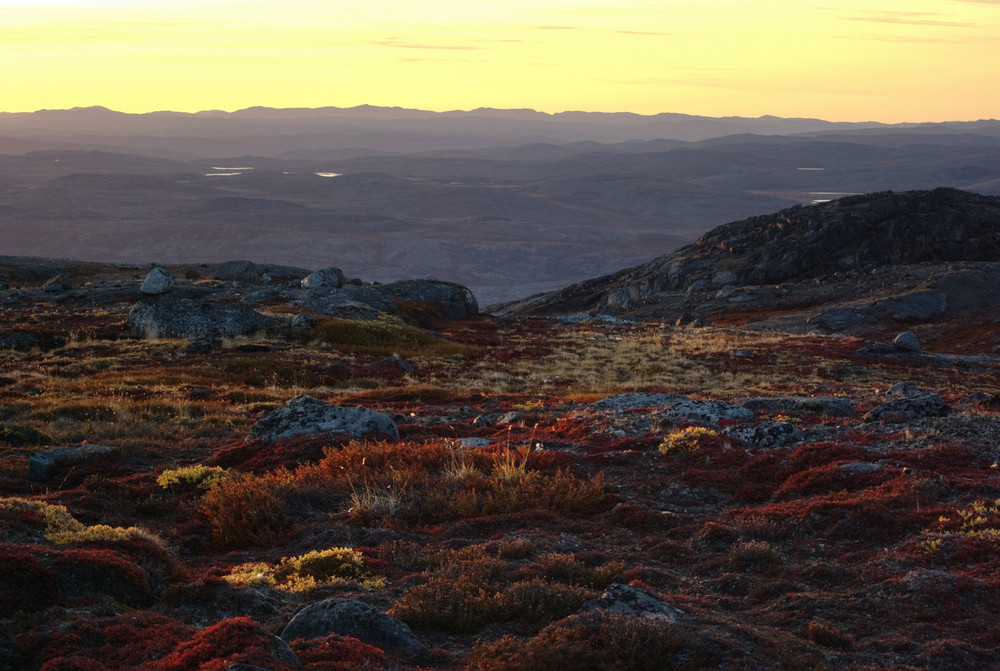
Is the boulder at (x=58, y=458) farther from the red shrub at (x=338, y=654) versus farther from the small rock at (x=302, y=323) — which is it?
the small rock at (x=302, y=323)

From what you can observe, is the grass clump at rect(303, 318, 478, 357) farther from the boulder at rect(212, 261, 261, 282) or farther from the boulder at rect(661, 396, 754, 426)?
the boulder at rect(212, 261, 261, 282)

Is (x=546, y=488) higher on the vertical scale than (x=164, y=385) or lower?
higher

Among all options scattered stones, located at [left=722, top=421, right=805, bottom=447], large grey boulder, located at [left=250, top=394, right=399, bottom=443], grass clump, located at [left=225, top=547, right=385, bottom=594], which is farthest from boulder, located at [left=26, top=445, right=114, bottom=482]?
scattered stones, located at [left=722, top=421, right=805, bottom=447]

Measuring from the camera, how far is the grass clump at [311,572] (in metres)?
7.68

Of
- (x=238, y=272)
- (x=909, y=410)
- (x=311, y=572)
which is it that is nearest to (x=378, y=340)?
(x=909, y=410)

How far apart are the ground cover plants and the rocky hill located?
52.6 metres

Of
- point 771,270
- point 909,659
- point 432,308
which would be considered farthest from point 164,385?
point 771,270

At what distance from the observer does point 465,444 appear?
1416cm

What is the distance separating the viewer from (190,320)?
116ft

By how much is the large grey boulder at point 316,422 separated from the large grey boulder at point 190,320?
20.0 m

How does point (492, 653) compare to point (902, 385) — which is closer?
point (492, 653)

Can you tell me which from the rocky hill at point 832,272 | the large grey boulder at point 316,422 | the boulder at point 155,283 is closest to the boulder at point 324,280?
the boulder at point 155,283

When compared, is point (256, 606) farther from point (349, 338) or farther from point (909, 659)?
point (349, 338)

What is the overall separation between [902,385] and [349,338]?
919 inches
